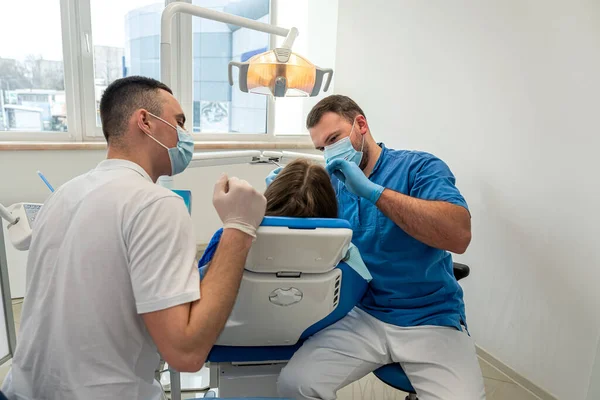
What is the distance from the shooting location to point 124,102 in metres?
1.02

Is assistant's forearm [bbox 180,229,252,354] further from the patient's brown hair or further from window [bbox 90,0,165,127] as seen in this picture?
window [bbox 90,0,165,127]

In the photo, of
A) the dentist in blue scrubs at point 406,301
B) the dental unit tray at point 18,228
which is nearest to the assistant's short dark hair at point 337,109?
the dentist in blue scrubs at point 406,301

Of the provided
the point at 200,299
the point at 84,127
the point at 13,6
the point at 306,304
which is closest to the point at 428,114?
the point at 306,304

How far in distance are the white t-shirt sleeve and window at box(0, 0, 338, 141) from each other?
2.49 metres

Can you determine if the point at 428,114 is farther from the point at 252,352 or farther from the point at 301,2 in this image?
the point at 301,2

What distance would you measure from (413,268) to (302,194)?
47 centimetres

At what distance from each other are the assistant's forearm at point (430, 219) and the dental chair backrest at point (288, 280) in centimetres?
27

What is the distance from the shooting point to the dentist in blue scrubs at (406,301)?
1189mm

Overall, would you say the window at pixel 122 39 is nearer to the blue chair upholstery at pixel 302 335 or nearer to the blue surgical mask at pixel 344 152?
the blue surgical mask at pixel 344 152

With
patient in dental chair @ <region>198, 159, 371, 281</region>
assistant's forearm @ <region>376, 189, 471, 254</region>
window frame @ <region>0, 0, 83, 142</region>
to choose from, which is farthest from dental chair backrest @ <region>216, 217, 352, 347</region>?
window frame @ <region>0, 0, 83, 142</region>

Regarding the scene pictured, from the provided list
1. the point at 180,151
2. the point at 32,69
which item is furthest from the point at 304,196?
the point at 32,69

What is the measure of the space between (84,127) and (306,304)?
265 cm

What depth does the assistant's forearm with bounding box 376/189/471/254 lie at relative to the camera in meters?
1.23

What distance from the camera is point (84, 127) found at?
304 centimetres
